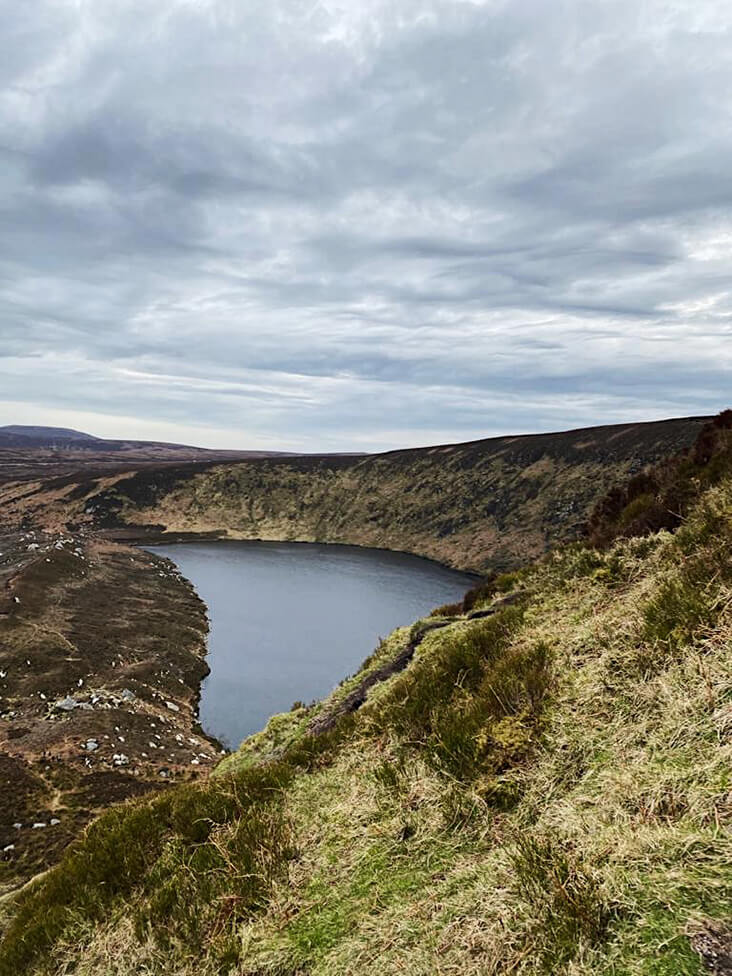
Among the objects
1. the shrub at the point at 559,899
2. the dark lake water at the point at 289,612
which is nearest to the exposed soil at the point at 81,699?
the dark lake water at the point at 289,612

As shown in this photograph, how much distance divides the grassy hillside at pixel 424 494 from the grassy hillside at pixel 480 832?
64.7m

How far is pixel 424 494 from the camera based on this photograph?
9881cm

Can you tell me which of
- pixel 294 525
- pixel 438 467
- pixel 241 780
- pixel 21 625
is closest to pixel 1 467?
pixel 294 525

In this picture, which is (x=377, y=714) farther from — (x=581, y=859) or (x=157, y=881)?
(x=581, y=859)

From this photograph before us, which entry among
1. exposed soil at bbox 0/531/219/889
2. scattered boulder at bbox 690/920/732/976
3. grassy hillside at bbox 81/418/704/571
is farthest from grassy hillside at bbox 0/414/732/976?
grassy hillside at bbox 81/418/704/571

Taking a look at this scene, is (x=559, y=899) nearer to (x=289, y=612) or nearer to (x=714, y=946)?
(x=714, y=946)

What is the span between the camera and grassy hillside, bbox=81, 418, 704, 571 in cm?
7675

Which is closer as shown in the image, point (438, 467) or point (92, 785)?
point (92, 785)

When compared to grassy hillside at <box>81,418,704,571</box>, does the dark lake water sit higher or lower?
lower

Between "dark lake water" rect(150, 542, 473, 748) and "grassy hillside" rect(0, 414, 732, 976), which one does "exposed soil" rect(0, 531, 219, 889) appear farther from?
"grassy hillside" rect(0, 414, 732, 976)

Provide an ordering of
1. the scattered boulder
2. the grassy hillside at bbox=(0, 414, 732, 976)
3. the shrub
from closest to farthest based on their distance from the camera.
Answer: the scattered boulder → the shrub → the grassy hillside at bbox=(0, 414, 732, 976)

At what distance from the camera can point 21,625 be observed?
31.9 meters

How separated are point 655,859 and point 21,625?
37.4 metres

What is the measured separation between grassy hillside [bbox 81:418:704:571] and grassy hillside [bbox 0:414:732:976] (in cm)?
6469
